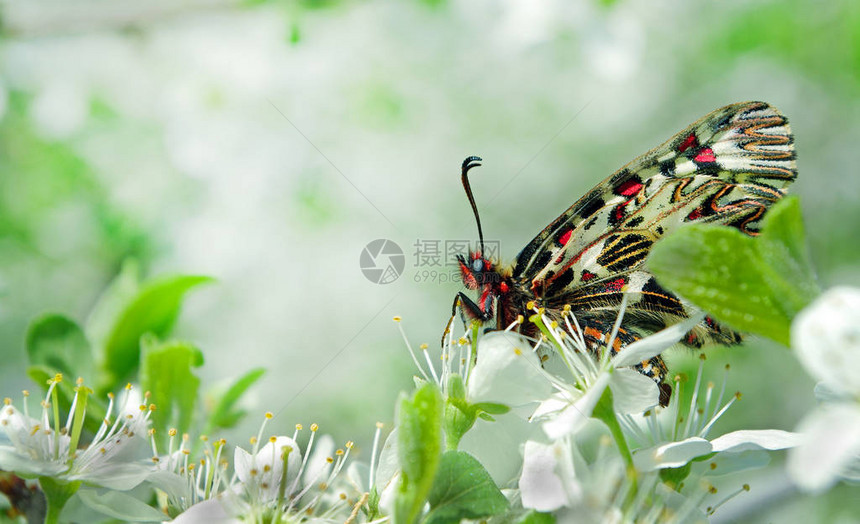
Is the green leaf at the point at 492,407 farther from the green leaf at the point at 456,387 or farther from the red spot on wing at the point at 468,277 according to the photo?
the red spot on wing at the point at 468,277

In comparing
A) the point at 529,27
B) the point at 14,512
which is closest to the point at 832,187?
the point at 529,27

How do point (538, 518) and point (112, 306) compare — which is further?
point (112, 306)

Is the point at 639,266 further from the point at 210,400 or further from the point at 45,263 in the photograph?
the point at 45,263

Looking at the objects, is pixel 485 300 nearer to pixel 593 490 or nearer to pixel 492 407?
pixel 492 407

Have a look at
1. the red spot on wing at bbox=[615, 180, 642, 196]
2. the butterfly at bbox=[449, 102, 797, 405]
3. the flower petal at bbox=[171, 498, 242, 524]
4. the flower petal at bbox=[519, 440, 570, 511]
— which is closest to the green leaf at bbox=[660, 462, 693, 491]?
Result: the flower petal at bbox=[519, 440, 570, 511]

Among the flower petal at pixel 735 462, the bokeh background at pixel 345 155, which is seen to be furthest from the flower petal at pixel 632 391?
the bokeh background at pixel 345 155

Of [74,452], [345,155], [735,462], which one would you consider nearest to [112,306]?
[74,452]
